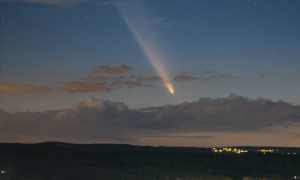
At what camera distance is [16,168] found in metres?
156

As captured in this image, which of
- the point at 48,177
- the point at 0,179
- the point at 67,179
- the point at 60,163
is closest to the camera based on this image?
the point at 0,179

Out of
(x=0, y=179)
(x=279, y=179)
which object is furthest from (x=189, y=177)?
(x=0, y=179)

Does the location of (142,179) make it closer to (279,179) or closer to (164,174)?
(164,174)

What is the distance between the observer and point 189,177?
199375mm

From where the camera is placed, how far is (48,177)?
510ft

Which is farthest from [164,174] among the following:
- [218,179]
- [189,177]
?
[218,179]

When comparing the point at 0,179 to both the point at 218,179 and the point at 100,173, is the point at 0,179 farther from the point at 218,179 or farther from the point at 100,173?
the point at 218,179

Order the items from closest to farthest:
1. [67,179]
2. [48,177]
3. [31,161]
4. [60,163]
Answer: [67,179] < [48,177] < [31,161] < [60,163]

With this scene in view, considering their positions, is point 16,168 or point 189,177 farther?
point 189,177

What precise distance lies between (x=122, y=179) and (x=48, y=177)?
28635mm

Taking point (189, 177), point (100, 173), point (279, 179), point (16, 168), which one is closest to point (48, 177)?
point (16, 168)

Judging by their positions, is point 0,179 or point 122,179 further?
point 122,179

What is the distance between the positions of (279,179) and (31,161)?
112822 mm

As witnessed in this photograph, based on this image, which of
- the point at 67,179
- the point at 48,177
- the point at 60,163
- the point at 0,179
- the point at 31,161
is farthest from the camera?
the point at 60,163
